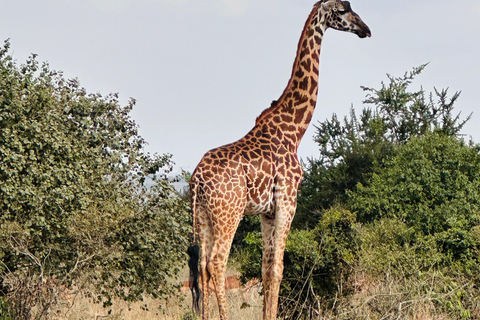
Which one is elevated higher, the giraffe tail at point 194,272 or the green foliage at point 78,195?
the green foliage at point 78,195

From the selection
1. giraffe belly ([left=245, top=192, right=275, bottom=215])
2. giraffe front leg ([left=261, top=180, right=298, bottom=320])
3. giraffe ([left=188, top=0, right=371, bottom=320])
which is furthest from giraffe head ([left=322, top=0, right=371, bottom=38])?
giraffe belly ([left=245, top=192, right=275, bottom=215])

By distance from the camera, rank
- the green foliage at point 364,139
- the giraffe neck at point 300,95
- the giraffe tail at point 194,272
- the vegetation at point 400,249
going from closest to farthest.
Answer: the giraffe tail at point 194,272
the giraffe neck at point 300,95
the vegetation at point 400,249
the green foliage at point 364,139

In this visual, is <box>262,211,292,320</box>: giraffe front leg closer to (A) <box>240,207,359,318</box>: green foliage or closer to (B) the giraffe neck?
(B) the giraffe neck

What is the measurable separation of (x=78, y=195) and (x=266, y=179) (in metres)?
4.08

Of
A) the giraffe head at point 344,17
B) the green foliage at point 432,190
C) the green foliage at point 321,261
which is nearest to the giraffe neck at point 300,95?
the giraffe head at point 344,17

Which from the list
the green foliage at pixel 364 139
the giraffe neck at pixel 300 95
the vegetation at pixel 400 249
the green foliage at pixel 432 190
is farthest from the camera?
the green foliage at pixel 364 139

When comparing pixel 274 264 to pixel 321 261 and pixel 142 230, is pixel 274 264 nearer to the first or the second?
pixel 321 261

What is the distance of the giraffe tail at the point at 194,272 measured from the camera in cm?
887

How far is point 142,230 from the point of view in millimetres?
13523

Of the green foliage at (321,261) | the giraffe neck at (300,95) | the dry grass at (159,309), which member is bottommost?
the dry grass at (159,309)

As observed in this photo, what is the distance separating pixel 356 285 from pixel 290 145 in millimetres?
3131

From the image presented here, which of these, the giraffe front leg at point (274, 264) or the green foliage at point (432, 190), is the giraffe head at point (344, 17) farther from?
the green foliage at point (432, 190)

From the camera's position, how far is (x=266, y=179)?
9281 millimetres

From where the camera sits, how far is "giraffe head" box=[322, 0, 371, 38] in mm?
9867
